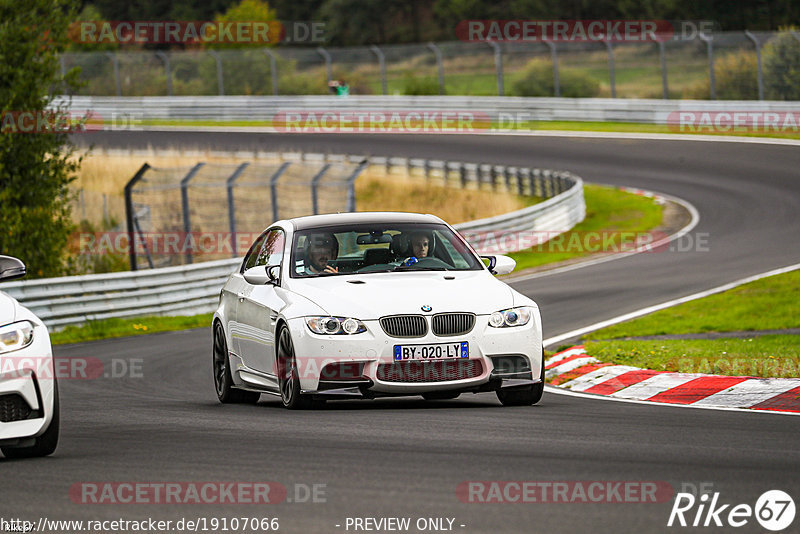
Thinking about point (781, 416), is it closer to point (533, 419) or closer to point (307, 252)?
point (533, 419)

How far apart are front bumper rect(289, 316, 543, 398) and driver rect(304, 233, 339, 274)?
3.19 ft

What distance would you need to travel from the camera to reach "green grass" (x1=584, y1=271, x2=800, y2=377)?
11.3 metres

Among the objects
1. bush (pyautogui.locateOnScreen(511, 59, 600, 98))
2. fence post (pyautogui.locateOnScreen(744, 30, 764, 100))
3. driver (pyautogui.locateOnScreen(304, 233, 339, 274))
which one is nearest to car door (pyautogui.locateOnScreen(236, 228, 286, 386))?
driver (pyautogui.locateOnScreen(304, 233, 339, 274))

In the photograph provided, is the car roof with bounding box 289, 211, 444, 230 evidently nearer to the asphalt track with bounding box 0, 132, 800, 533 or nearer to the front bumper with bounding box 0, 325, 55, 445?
the asphalt track with bounding box 0, 132, 800, 533

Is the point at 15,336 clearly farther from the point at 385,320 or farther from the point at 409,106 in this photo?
the point at 409,106

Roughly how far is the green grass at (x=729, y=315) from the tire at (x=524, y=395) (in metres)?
5.31

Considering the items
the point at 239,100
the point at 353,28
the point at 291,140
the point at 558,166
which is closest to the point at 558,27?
the point at 353,28

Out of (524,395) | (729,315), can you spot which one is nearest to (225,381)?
(524,395)

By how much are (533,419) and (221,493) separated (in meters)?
3.00

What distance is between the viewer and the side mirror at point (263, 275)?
10180 millimetres

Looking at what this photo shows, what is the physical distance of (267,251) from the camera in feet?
36.0

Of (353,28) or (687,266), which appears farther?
(353,28)

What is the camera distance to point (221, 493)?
626 cm

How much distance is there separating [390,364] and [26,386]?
8.87 ft
